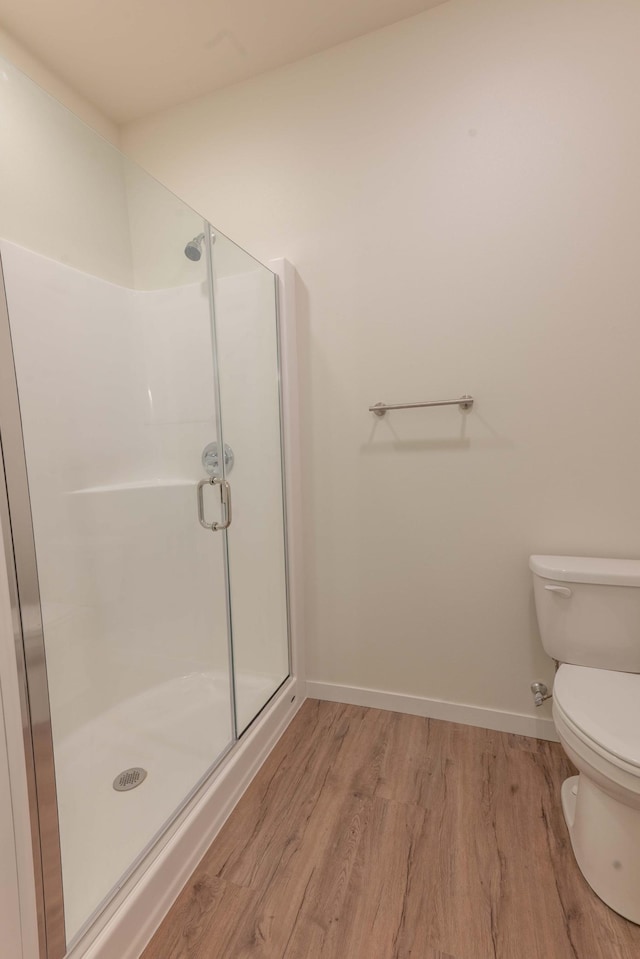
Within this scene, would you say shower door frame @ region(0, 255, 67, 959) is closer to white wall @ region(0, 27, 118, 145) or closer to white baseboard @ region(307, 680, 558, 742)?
white baseboard @ region(307, 680, 558, 742)

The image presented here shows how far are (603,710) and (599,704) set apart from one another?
3 cm

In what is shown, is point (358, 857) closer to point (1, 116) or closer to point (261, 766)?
point (261, 766)

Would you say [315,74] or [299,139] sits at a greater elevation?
[315,74]

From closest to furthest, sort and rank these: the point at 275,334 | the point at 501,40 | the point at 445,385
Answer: the point at 501,40
the point at 445,385
the point at 275,334

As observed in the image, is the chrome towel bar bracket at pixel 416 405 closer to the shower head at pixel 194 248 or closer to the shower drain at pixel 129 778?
the shower head at pixel 194 248

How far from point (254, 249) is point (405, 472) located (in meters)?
1.11

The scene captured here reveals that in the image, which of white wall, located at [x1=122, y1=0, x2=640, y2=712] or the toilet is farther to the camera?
white wall, located at [x1=122, y1=0, x2=640, y2=712]

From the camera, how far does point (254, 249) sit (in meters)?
1.79

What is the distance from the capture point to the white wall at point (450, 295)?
1.39m

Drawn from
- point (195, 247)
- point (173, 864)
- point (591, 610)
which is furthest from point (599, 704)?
point (195, 247)

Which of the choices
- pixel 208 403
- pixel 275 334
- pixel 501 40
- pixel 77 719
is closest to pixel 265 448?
pixel 208 403

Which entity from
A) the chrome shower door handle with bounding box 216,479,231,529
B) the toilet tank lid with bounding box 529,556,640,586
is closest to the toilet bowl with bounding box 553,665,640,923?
the toilet tank lid with bounding box 529,556,640,586

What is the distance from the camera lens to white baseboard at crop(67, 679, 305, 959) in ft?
2.95

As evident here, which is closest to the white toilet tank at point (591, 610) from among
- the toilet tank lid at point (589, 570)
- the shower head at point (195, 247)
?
the toilet tank lid at point (589, 570)
